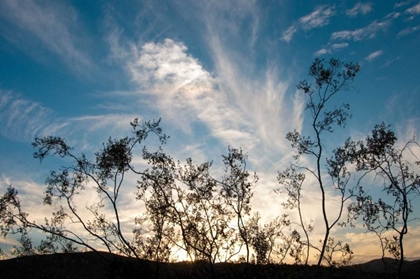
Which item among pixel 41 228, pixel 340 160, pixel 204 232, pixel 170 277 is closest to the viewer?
pixel 41 228

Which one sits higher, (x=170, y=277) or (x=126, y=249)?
(x=126, y=249)

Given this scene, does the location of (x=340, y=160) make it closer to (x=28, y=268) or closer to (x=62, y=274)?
(x=62, y=274)

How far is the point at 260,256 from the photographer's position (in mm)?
44844

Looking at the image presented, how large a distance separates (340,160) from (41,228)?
35.9 m

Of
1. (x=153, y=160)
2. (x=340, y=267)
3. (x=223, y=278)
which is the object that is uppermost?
(x=153, y=160)

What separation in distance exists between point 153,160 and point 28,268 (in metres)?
32.3

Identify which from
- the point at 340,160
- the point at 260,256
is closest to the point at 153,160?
the point at 260,256

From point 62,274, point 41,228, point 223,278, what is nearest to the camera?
point 223,278

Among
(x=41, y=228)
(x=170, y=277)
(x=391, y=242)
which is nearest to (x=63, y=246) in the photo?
(x=41, y=228)

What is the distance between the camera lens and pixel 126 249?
36375 mm

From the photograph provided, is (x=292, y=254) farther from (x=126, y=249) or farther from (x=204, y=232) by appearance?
(x=126, y=249)

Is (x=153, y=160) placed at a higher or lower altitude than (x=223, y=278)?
higher

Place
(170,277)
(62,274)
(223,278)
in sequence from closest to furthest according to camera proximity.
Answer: (223,278) → (170,277) → (62,274)

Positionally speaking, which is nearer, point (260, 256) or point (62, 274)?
point (260, 256)
